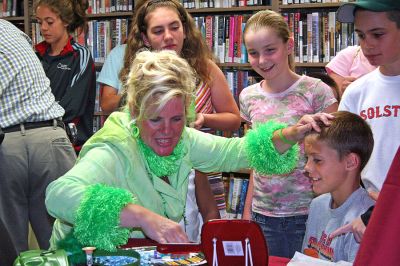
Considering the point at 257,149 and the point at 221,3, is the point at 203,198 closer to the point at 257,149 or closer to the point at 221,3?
the point at 257,149

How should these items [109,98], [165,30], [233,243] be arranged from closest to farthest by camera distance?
[233,243] < [165,30] < [109,98]

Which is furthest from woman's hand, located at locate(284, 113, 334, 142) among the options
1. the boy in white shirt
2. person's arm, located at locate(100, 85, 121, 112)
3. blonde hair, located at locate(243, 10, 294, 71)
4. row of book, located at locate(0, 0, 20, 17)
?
row of book, located at locate(0, 0, 20, 17)

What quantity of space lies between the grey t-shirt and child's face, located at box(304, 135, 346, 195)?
6cm

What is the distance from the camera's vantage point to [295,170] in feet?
7.29

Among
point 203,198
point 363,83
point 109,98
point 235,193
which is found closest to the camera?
point 363,83

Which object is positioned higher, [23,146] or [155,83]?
[155,83]

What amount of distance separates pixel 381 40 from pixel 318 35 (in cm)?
182

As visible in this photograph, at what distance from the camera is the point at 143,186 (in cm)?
166

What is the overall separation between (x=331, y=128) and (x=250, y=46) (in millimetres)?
601

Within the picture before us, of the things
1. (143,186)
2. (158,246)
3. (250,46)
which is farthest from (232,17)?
(158,246)

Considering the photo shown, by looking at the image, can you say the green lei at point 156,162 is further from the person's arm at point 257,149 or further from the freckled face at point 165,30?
the freckled face at point 165,30

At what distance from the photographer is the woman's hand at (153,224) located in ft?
4.44

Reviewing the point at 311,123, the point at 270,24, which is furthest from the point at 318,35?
the point at 311,123

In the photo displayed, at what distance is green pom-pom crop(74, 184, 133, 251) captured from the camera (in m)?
1.35
